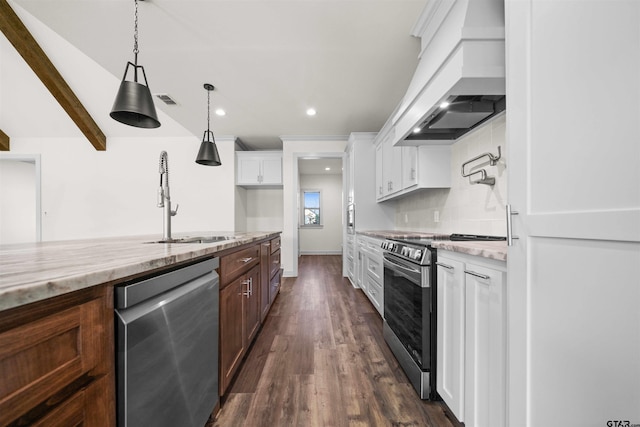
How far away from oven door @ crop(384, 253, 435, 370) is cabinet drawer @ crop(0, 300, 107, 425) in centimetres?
140

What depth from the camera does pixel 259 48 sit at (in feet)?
8.37

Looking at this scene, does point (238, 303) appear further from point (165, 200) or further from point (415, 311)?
point (415, 311)

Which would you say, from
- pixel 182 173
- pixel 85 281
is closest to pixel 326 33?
pixel 85 281

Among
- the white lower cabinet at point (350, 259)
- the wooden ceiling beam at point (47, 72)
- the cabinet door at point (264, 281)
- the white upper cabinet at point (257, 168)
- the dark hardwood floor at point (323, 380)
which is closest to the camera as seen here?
the dark hardwood floor at point (323, 380)

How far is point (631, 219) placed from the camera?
1.86ft

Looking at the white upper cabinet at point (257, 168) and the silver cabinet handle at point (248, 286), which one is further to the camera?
the white upper cabinet at point (257, 168)

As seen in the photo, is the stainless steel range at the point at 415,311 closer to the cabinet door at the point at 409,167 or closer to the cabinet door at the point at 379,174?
the cabinet door at the point at 409,167

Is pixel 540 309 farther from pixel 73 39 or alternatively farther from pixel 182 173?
pixel 182 173

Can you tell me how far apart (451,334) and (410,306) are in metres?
0.37

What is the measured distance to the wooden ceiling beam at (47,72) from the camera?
→ 3.13 meters

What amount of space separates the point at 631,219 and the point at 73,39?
12.8 ft

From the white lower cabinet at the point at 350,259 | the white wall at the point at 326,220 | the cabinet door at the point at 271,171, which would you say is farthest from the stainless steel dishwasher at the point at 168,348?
the white wall at the point at 326,220

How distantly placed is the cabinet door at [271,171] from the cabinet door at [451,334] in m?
4.23

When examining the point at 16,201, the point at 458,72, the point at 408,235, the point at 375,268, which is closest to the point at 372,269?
the point at 375,268
